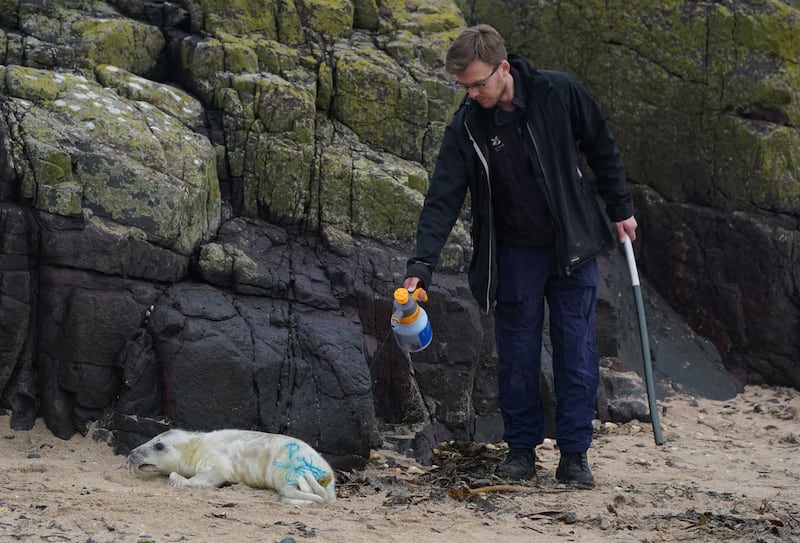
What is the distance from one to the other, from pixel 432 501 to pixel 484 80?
2353mm

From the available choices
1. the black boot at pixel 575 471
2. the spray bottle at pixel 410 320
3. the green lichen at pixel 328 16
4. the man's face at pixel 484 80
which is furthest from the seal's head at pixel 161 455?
the green lichen at pixel 328 16

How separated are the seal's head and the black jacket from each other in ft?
5.72

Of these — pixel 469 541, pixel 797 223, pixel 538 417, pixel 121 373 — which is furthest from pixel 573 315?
pixel 797 223

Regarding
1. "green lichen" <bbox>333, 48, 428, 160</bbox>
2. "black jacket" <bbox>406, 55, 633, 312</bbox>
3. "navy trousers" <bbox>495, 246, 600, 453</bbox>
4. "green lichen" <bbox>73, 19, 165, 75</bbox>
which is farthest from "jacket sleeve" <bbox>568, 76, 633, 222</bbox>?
"green lichen" <bbox>73, 19, 165, 75</bbox>

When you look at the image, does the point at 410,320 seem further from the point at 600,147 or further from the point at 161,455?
the point at 161,455

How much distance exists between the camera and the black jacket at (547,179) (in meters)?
6.28

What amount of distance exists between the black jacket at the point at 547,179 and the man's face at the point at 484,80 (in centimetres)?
19

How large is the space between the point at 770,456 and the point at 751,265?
8.39 feet

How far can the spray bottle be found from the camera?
6024 mm

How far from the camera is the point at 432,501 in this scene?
5980mm

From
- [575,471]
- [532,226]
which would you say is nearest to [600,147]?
[532,226]

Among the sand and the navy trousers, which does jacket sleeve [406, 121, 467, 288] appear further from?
the sand

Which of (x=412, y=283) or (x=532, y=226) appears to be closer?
(x=412, y=283)

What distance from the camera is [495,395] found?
846 centimetres
